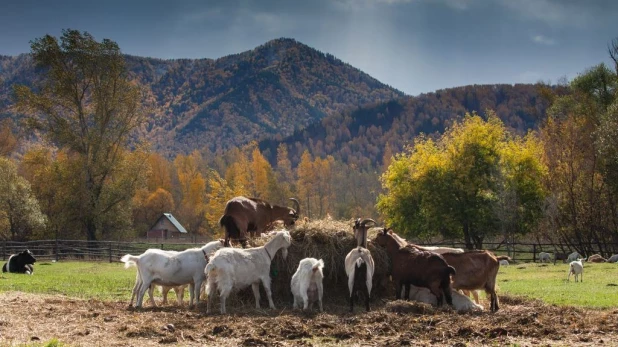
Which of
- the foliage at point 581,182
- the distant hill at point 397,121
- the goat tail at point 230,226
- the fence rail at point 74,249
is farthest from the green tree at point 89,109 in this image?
the distant hill at point 397,121

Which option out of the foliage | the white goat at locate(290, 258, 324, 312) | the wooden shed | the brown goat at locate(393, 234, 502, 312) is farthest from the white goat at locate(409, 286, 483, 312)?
the wooden shed

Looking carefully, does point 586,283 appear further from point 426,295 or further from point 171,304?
point 171,304

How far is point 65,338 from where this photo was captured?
924 cm

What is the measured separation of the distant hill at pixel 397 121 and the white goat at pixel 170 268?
475 feet

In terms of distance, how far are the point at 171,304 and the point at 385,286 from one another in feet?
16.2

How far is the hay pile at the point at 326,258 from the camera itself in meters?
13.6

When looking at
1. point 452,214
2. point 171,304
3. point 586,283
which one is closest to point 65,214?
point 452,214

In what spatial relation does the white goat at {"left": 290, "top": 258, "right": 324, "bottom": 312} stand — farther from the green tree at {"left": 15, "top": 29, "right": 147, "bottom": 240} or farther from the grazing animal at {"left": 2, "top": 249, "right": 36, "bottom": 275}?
the green tree at {"left": 15, "top": 29, "right": 147, "bottom": 240}

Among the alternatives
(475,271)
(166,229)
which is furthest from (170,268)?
(166,229)

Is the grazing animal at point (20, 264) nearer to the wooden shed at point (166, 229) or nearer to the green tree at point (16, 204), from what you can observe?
the green tree at point (16, 204)

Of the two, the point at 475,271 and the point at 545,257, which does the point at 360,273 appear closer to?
the point at 475,271

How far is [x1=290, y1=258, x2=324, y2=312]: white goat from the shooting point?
39.9ft

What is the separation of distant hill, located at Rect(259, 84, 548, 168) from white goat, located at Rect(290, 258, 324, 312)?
14546cm

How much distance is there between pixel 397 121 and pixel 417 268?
169868 mm
